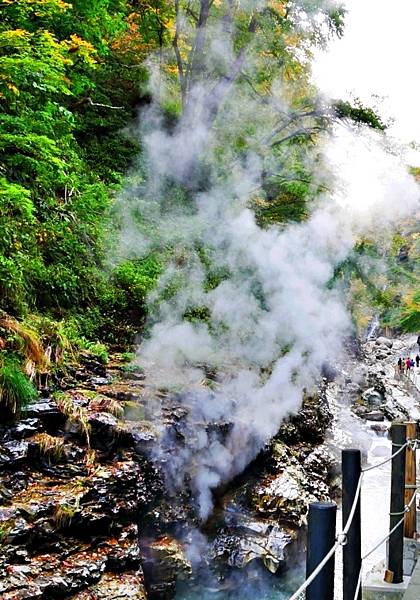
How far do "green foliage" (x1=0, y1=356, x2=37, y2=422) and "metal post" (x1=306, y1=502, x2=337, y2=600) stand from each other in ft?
12.6

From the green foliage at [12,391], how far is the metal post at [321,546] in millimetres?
3832

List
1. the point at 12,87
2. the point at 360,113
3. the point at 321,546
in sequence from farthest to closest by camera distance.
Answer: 1. the point at 360,113
2. the point at 12,87
3. the point at 321,546

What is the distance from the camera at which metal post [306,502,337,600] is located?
1169mm

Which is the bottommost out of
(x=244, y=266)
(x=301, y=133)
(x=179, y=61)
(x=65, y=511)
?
(x=65, y=511)

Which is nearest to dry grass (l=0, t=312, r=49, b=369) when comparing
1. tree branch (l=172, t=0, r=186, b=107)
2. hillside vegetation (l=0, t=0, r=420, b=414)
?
hillside vegetation (l=0, t=0, r=420, b=414)

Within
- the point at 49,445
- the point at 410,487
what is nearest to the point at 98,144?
the point at 49,445

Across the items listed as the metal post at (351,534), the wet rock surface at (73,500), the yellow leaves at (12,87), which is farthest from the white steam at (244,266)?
the metal post at (351,534)

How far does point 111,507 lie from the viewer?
443 centimetres

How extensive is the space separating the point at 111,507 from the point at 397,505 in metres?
2.81

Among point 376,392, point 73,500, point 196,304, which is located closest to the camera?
point 73,500

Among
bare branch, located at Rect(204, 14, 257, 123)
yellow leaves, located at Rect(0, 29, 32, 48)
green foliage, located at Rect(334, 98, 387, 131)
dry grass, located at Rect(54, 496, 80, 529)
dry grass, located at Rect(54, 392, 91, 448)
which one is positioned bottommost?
dry grass, located at Rect(54, 496, 80, 529)

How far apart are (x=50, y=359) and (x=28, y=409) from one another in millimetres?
848

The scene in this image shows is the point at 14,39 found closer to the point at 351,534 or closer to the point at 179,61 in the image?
the point at 351,534

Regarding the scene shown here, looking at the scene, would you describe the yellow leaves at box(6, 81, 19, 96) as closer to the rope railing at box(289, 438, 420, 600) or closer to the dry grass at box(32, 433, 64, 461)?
the dry grass at box(32, 433, 64, 461)
